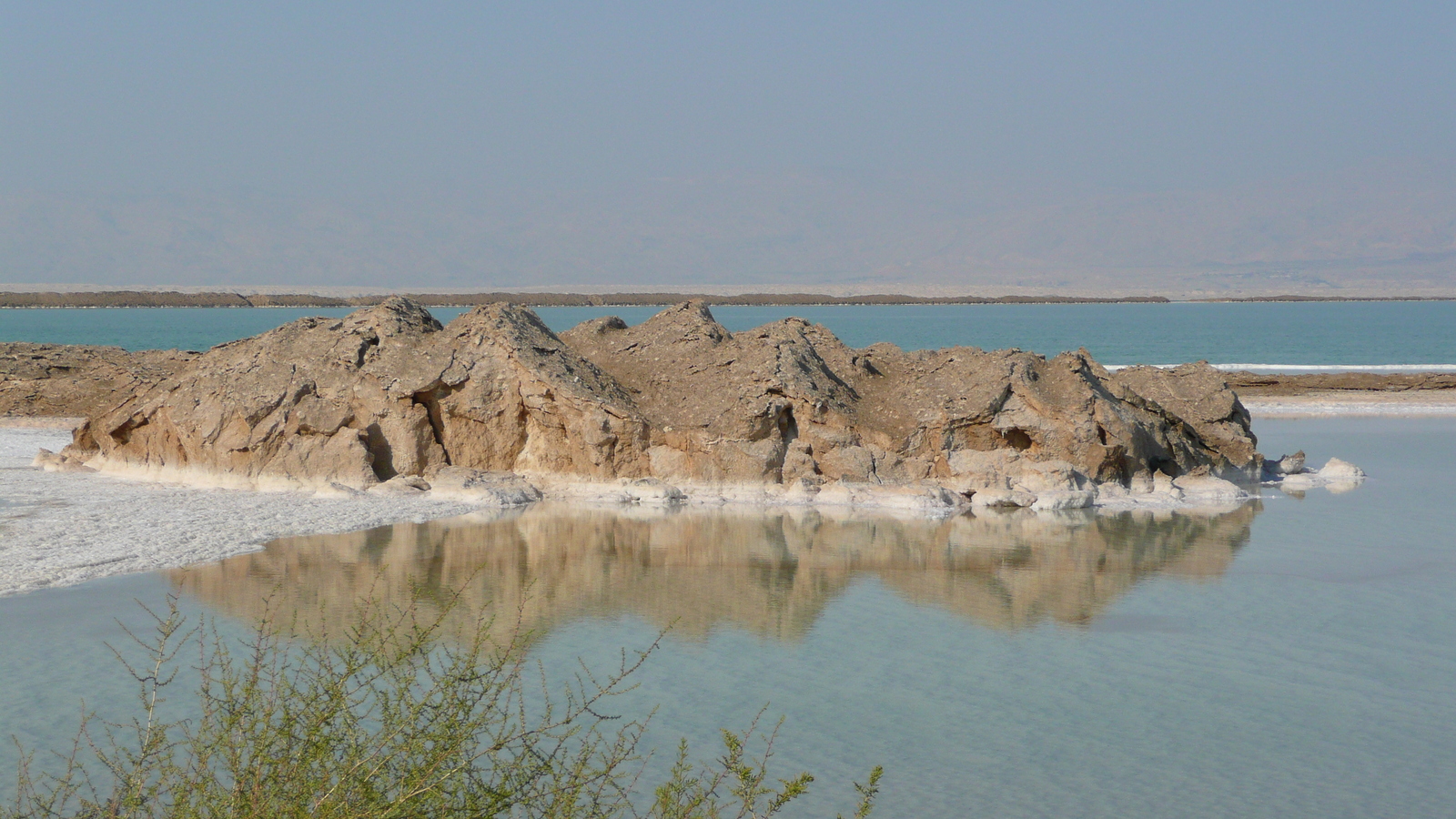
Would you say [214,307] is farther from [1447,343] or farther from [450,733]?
[450,733]

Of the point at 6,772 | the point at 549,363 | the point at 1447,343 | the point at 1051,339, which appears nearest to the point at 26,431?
the point at 549,363

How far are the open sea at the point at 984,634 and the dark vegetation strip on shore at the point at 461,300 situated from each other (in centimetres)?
11388

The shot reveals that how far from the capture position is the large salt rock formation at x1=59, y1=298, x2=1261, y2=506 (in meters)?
16.6

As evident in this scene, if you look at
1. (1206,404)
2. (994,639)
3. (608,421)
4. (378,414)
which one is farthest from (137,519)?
(1206,404)

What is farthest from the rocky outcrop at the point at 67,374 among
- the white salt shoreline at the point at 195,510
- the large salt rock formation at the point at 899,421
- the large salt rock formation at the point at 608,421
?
the large salt rock formation at the point at 899,421

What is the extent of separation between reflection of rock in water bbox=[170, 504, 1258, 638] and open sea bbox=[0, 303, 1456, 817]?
5 cm

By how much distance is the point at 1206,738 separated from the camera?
7883 millimetres

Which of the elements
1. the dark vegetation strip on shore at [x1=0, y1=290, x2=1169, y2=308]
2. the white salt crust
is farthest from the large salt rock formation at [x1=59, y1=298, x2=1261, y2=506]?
the dark vegetation strip on shore at [x1=0, y1=290, x2=1169, y2=308]

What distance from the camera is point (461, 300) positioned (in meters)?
147

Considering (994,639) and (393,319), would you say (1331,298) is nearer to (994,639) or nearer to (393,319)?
(393,319)

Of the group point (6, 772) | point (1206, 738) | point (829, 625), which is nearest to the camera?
point (6, 772)

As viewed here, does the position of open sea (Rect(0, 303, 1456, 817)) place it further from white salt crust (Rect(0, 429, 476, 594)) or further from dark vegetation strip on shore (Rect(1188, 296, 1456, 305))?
dark vegetation strip on shore (Rect(1188, 296, 1456, 305))

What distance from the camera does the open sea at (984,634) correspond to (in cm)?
740

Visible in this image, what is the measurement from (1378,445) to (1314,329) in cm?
6487
